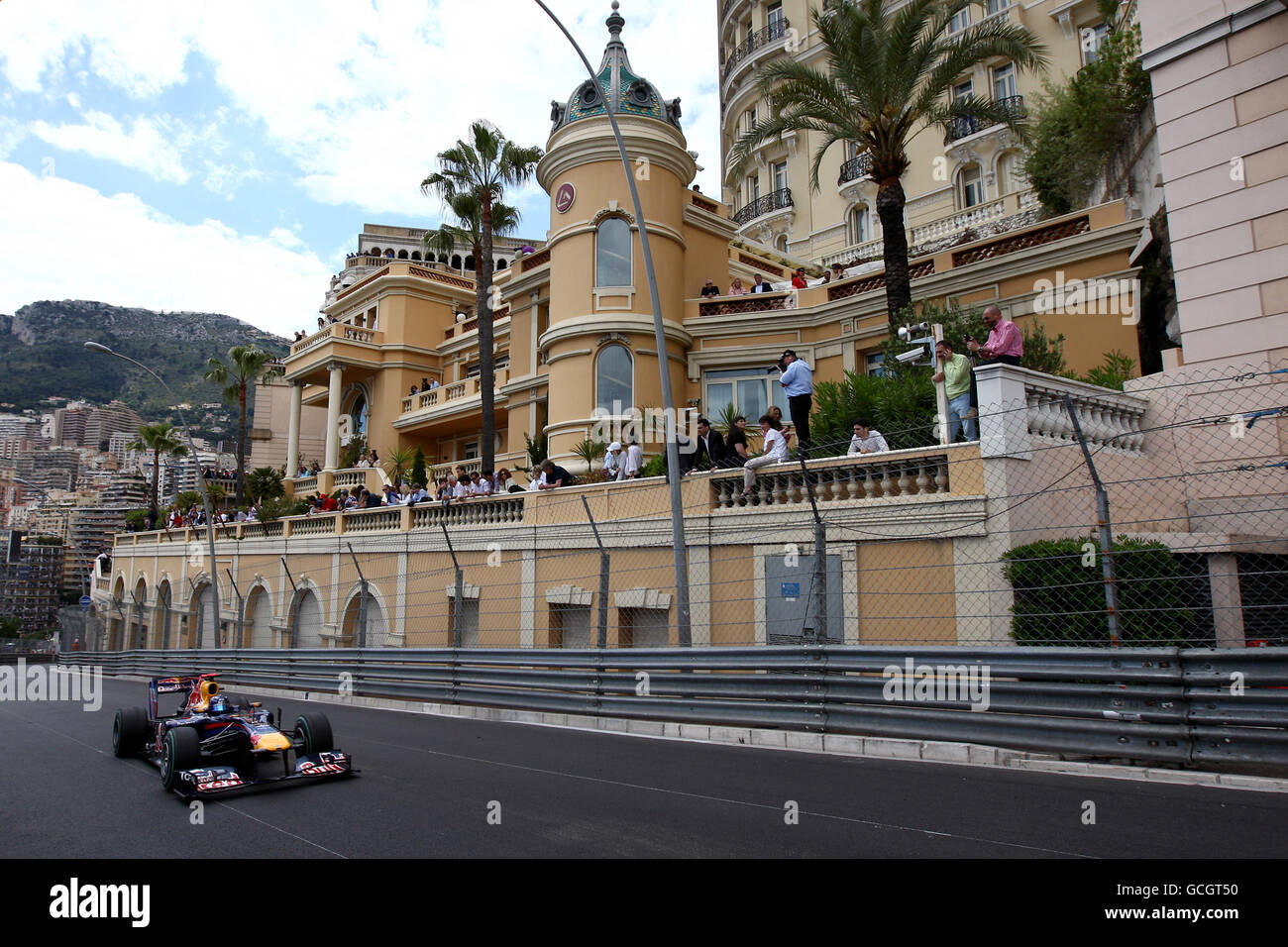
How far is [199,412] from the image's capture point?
17100 cm

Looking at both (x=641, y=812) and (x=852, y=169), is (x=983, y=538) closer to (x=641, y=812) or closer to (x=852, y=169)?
(x=641, y=812)

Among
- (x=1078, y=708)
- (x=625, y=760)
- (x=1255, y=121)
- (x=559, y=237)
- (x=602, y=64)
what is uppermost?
(x=602, y=64)

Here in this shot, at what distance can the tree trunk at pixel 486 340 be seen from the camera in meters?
25.4

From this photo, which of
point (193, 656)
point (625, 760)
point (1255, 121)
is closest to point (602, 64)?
point (1255, 121)

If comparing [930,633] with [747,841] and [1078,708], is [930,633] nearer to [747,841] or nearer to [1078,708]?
[1078,708]

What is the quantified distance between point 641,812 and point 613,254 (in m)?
19.0

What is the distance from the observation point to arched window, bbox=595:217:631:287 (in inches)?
907

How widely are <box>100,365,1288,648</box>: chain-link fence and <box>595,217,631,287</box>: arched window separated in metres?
9.13

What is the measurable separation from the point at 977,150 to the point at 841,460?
2575cm

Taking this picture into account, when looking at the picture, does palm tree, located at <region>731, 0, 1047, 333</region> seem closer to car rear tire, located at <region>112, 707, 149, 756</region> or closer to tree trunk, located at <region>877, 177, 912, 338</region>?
tree trunk, located at <region>877, 177, 912, 338</region>

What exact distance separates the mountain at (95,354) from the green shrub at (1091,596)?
179082 millimetres

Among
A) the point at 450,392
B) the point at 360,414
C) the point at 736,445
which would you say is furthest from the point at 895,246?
the point at 360,414

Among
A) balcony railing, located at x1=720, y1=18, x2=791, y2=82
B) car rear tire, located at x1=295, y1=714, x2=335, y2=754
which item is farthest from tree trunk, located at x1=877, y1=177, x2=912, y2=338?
balcony railing, located at x1=720, y1=18, x2=791, y2=82

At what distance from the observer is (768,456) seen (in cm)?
1184
